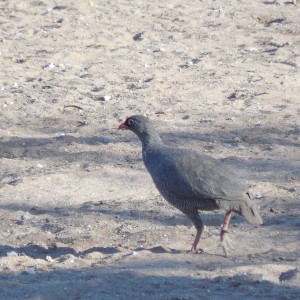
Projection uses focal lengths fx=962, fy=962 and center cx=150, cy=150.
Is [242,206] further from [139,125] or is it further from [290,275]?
[139,125]

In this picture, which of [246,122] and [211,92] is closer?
[246,122]

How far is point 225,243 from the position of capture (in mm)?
7684

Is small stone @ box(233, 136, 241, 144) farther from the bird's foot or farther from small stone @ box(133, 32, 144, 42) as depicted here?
small stone @ box(133, 32, 144, 42)

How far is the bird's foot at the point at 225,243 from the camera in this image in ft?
25.1

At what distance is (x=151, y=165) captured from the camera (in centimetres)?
809

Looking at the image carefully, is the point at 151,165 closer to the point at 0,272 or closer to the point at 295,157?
the point at 0,272

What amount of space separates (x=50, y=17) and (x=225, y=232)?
9.29m

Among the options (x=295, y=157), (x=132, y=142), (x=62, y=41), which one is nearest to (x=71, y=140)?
(x=132, y=142)

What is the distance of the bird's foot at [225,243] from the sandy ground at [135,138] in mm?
76

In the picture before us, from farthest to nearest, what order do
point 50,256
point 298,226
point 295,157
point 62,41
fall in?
point 62,41
point 295,157
point 298,226
point 50,256

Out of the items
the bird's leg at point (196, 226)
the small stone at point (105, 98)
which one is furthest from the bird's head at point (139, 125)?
the small stone at point (105, 98)

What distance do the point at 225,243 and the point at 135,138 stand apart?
3.66 meters

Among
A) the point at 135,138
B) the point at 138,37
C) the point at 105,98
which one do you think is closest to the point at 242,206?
the point at 135,138

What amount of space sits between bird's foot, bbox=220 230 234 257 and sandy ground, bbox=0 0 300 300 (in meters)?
0.08
